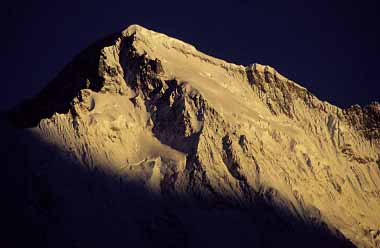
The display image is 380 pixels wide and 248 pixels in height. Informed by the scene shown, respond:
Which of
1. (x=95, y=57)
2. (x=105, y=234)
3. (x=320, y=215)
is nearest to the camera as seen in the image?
(x=105, y=234)

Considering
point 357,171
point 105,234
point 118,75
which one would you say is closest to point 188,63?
point 118,75

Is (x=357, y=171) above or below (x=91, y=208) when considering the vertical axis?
above

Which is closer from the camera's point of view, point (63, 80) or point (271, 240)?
point (271, 240)

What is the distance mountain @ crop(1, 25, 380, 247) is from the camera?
116 metres

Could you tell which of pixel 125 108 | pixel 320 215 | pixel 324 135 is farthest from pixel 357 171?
pixel 125 108

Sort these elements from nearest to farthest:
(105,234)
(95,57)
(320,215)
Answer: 1. (105,234)
2. (320,215)
3. (95,57)

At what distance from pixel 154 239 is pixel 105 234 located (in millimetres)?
3663

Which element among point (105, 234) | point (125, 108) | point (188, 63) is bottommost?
point (105, 234)

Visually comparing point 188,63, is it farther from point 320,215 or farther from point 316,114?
point 320,215

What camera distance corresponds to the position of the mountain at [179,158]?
116 metres

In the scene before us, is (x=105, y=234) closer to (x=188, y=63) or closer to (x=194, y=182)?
(x=194, y=182)

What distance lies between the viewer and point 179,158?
12188 cm

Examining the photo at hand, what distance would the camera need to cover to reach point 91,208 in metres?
116

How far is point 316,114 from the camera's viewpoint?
5404 inches
